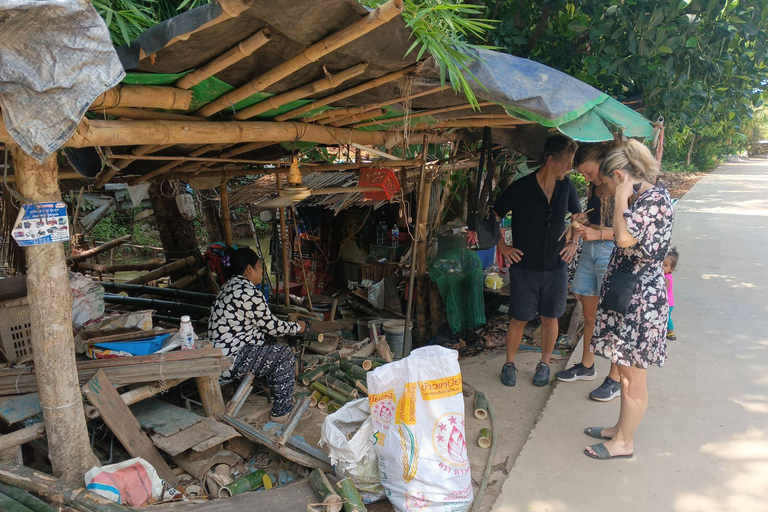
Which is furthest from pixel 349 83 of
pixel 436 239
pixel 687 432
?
pixel 436 239

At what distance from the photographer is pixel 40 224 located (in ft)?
7.39

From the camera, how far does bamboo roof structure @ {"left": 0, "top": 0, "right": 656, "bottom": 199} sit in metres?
1.95

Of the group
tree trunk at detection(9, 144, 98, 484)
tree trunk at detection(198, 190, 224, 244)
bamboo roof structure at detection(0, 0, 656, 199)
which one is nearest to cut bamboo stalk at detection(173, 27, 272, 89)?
bamboo roof structure at detection(0, 0, 656, 199)

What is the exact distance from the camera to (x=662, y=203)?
288 cm

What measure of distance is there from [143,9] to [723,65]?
19.1 feet

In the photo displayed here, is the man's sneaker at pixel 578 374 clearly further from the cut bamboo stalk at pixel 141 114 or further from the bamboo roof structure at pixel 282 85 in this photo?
the cut bamboo stalk at pixel 141 114

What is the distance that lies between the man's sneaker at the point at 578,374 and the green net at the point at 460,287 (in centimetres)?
188

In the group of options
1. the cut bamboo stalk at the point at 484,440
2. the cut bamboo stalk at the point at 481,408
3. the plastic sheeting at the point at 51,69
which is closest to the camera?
the plastic sheeting at the point at 51,69

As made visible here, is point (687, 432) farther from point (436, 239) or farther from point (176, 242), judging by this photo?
point (176, 242)

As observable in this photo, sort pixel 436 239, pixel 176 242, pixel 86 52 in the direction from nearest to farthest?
1. pixel 86 52
2. pixel 436 239
3. pixel 176 242

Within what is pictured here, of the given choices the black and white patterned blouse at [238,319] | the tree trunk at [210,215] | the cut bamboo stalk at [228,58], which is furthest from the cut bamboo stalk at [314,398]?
the tree trunk at [210,215]

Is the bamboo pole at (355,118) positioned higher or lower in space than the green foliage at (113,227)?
higher

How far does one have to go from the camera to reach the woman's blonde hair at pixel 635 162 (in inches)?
114

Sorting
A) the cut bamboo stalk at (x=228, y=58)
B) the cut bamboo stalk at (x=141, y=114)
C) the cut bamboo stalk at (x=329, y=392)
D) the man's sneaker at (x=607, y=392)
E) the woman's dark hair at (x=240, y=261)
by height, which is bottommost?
the man's sneaker at (x=607, y=392)
